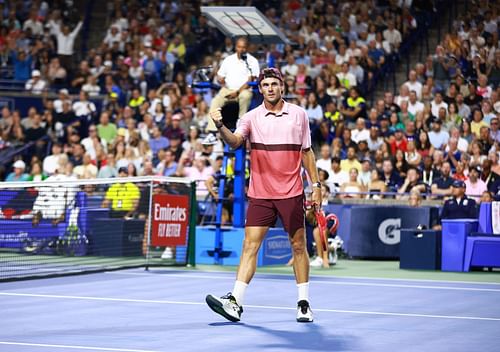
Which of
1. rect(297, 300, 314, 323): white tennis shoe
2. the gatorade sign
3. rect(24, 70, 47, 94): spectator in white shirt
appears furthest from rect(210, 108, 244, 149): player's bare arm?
rect(24, 70, 47, 94): spectator in white shirt

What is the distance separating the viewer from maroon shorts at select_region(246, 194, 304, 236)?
33.1 feet

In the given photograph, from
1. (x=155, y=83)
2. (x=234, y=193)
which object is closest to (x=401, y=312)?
(x=234, y=193)

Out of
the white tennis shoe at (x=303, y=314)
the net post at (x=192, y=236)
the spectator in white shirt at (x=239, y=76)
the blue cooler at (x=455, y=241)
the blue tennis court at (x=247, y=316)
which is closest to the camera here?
the blue tennis court at (x=247, y=316)

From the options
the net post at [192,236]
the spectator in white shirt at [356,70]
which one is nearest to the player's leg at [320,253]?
the net post at [192,236]

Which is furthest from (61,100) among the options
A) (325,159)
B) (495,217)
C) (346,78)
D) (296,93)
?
(495,217)

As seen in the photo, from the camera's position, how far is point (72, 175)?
24094 millimetres

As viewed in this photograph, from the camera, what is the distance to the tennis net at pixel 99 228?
17.2 metres

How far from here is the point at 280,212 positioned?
10.1 m

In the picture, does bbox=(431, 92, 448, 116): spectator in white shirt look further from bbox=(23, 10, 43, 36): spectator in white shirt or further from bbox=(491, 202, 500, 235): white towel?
bbox=(23, 10, 43, 36): spectator in white shirt

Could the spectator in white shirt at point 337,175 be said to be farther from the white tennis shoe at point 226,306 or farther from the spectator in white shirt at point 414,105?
the white tennis shoe at point 226,306

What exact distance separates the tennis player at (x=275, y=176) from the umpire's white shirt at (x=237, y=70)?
728 centimetres

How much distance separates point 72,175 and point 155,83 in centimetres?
550

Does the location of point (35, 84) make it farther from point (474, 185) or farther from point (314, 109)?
point (474, 185)

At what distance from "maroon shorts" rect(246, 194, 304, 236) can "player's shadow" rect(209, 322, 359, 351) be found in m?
0.99
